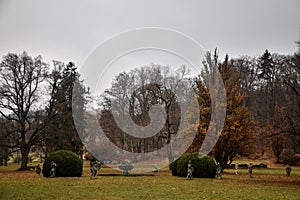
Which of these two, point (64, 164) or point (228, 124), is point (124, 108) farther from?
point (64, 164)

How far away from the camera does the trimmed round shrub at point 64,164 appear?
22016 millimetres

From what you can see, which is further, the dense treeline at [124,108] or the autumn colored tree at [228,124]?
the dense treeline at [124,108]

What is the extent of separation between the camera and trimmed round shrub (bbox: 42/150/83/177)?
22016 millimetres

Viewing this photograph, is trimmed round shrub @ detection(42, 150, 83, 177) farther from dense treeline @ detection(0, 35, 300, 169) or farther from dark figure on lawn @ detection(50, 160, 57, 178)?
dense treeline @ detection(0, 35, 300, 169)

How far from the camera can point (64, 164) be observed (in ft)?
72.7

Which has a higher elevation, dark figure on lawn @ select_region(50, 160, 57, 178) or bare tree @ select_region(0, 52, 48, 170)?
bare tree @ select_region(0, 52, 48, 170)

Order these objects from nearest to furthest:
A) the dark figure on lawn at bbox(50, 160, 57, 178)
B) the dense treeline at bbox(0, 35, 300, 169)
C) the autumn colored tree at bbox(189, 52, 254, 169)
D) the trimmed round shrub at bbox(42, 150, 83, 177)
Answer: the dark figure on lawn at bbox(50, 160, 57, 178), the trimmed round shrub at bbox(42, 150, 83, 177), the autumn colored tree at bbox(189, 52, 254, 169), the dense treeline at bbox(0, 35, 300, 169)

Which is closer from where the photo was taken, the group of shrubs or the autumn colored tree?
the group of shrubs

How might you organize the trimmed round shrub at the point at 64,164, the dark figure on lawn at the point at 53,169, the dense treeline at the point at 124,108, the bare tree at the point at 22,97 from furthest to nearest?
1. the bare tree at the point at 22,97
2. the dense treeline at the point at 124,108
3. the trimmed round shrub at the point at 64,164
4. the dark figure on lawn at the point at 53,169

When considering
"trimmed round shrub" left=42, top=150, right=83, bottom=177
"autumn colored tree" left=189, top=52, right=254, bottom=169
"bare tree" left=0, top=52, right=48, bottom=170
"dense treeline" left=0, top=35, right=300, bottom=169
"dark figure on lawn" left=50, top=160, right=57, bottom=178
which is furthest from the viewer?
"bare tree" left=0, top=52, right=48, bottom=170

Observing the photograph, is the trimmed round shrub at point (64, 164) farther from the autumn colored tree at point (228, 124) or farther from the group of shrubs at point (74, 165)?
the autumn colored tree at point (228, 124)

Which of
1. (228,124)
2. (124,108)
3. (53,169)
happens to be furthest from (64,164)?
(124,108)

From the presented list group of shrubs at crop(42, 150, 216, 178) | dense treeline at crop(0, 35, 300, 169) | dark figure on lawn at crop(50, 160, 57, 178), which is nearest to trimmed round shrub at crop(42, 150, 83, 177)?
group of shrubs at crop(42, 150, 216, 178)

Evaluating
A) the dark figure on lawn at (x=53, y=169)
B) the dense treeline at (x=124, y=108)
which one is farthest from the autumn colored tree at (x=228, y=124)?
the dark figure on lawn at (x=53, y=169)
